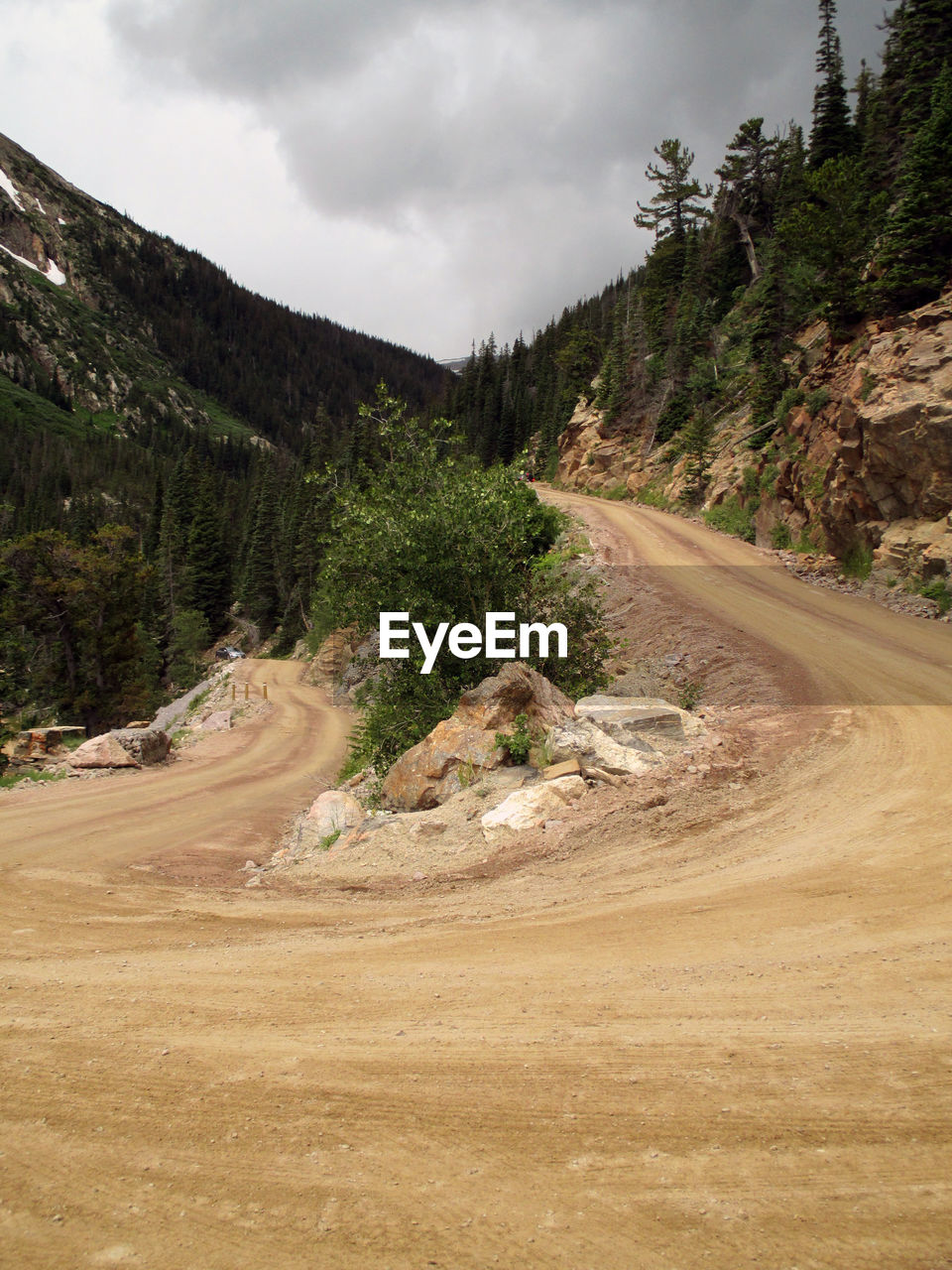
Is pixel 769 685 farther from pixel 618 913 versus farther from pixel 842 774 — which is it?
pixel 618 913

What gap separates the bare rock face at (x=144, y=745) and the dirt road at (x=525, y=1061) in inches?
497

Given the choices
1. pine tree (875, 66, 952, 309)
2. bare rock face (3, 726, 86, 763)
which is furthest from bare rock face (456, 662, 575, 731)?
pine tree (875, 66, 952, 309)

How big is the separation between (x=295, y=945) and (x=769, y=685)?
9227 millimetres

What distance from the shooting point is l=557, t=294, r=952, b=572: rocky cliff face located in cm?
1694

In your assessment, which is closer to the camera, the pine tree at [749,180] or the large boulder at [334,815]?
the large boulder at [334,815]

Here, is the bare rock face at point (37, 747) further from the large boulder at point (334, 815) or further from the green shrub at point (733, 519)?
the green shrub at point (733, 519)

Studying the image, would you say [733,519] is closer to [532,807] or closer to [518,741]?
[518,741]

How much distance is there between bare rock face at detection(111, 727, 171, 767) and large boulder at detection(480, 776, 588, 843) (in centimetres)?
1415

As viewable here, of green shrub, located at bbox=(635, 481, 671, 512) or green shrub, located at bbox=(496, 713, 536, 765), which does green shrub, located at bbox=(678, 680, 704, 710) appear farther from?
green shrub, located at bbox=(635, 481, 671, 512)

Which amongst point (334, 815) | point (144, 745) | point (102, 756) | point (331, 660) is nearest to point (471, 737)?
point (334, 815)

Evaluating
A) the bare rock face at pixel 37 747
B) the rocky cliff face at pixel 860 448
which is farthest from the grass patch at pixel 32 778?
the rocky cliff face at pixel 860 448

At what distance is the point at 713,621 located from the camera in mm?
15586

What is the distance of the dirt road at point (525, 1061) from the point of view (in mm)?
2379

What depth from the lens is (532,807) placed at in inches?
326
